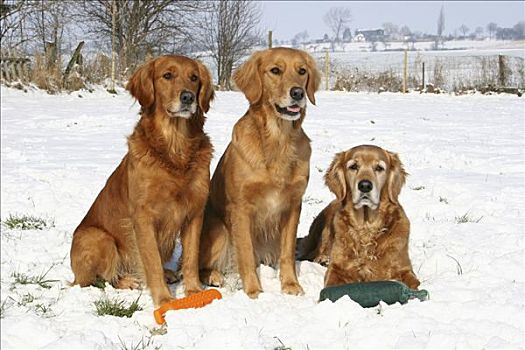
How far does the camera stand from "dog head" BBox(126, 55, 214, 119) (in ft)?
11.9

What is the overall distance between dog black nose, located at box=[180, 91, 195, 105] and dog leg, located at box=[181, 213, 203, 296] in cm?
70

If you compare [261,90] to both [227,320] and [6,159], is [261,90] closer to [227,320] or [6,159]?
[227,320]

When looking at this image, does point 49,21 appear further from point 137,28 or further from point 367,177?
point 367,177

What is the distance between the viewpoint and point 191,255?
3744 mm

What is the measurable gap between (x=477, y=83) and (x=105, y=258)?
18753 mm

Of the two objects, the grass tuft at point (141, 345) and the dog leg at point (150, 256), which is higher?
the dog leg at point (150, 256)

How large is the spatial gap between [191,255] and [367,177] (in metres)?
1.20

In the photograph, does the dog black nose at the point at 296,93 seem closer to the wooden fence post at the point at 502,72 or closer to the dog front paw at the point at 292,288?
the dog front paw at the point at 292,288

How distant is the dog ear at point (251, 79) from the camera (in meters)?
3.87

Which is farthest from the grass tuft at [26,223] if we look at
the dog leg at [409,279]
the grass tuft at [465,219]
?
the grass tuft at [465,219]

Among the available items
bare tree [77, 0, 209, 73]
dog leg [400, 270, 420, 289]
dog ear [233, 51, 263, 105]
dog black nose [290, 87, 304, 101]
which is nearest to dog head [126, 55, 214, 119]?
dog ear [233, 51, 263, 105]

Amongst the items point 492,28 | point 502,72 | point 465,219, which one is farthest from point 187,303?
point 492,28

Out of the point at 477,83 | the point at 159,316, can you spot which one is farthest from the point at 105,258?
the point at 477,83

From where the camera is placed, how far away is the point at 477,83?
20203 millimetres
